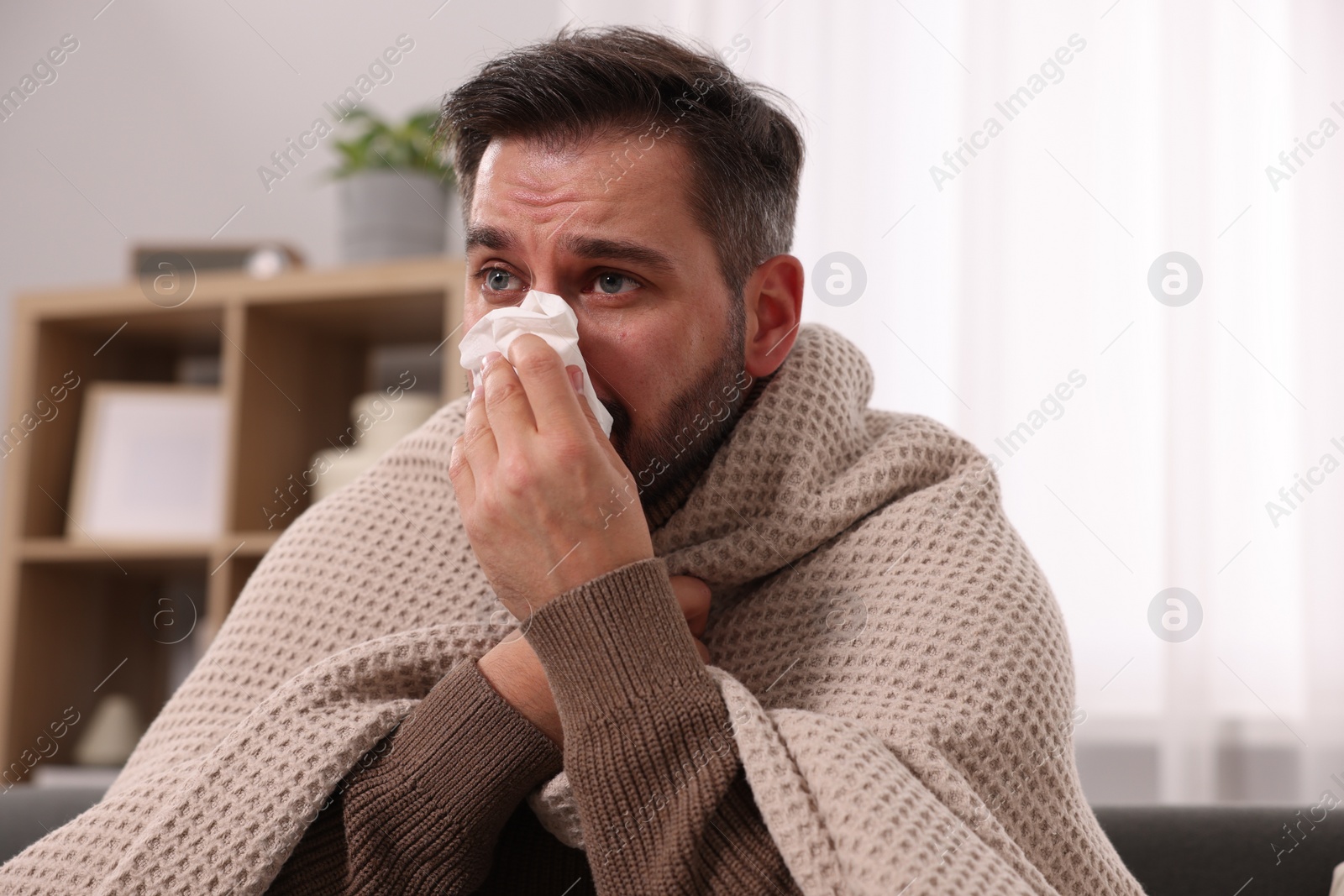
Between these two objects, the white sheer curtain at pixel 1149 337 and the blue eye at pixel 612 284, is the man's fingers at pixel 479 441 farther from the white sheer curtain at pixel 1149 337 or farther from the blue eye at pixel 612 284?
the white sheer curtain at pixel 1149 337

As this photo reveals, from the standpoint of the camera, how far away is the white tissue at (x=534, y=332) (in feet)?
3.36

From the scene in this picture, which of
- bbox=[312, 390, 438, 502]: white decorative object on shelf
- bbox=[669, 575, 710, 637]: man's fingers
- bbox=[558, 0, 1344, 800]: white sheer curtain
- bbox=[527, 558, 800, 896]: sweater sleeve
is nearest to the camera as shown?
bbox=[527, 558, 800, 896]: sweater sleeve

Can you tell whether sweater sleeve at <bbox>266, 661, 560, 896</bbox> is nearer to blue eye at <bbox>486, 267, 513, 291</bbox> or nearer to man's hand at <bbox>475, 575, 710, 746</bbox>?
man's hand at <bbox>475, 575, 710, 746</bbox>

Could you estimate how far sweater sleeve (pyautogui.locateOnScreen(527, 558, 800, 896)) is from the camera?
840 mm

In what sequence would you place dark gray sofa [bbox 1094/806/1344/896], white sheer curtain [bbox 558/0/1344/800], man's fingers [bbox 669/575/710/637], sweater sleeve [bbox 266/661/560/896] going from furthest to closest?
white sheer curtain [bbox 558/0/1344/800] < dark gray sofa [bbox 1094/806/1344/896] < man's fingers [bbox 669/575/710/637] < sweater sleeve [bbox 266/661/560/896]

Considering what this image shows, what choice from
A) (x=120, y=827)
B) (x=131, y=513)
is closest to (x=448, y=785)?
(x=120, y=827)

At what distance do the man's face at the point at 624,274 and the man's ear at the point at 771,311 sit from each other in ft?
0.25

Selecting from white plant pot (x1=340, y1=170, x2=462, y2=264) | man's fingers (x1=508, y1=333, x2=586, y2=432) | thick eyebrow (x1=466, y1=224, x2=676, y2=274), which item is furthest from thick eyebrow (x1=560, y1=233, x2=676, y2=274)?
white plant pot (x1=340, y1=170, x2=462, y2=264)

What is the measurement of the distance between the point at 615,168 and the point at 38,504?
5.97 ft

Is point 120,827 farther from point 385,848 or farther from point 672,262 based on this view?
point 672,262

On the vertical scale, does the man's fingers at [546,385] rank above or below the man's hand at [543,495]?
above

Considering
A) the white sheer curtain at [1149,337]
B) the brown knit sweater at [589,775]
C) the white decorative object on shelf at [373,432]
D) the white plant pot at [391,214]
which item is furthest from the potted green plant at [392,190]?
the brown knit sweater at [589,775]

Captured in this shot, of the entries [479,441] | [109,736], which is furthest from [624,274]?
[109,736]

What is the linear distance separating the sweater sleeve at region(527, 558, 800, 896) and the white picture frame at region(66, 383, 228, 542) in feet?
5.37
